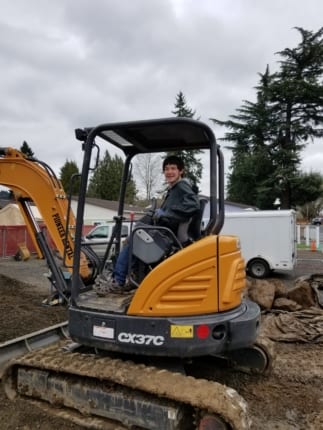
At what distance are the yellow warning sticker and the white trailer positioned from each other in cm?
1006

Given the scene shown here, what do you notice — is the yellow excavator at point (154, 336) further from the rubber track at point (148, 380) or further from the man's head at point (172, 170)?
the man's head at point (172, 170)

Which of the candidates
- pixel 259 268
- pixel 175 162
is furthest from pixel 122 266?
pixel 259 268

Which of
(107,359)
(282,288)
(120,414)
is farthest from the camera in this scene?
(282,288)

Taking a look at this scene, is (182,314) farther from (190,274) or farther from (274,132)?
(274,132)

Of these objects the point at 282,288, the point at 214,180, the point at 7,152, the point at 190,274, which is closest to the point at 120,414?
the point at 190,274

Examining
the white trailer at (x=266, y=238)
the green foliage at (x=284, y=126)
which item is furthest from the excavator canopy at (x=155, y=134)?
the green foliage at (x=284, y=126)

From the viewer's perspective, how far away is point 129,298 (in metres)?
3.58

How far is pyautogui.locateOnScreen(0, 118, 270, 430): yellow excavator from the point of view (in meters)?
2.98

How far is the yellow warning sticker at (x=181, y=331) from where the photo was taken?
126 inches

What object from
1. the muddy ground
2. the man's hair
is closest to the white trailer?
the muddy ground

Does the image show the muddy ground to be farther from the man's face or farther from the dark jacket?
the man's face

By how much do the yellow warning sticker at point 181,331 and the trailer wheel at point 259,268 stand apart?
10.2m

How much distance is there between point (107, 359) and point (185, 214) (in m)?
1.44

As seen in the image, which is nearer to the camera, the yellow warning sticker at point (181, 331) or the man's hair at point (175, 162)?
the yellow warning sticker at point (181, 331)
